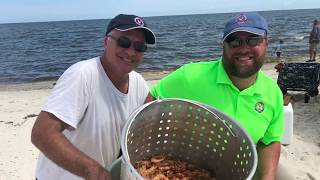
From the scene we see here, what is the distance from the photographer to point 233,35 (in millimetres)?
2996

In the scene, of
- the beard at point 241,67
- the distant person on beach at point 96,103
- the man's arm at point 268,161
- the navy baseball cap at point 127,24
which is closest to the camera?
the distant person on beach at point 96,103

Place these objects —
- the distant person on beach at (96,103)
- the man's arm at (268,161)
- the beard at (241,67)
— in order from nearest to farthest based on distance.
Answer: the distant person on beach at (96,103) < the man's arm at (268,161) < the beard at (241,67)

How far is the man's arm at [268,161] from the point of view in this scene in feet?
9.44

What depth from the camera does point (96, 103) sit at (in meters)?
2.49

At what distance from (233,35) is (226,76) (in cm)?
30

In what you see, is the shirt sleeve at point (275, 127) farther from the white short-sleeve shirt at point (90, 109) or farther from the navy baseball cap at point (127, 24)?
the navy baseball cap at point (127, 24)

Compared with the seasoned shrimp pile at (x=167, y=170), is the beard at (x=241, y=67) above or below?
above

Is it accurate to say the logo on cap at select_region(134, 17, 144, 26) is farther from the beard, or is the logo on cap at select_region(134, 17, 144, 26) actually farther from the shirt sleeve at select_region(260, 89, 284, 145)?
the shirt sleeve at select_region(260, 89, 284, 145)

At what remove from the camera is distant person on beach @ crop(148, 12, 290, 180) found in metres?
2.97

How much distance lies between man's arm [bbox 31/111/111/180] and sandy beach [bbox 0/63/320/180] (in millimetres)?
2492

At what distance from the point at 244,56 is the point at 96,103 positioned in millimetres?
1135

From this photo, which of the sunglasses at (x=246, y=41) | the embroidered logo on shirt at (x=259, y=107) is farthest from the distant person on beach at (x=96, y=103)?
the embroidered logo on shirt at (x=259, y=107)

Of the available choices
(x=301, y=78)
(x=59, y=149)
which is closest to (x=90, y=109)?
(x=59, y=149)

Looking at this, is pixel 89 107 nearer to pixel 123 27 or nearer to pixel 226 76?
pixel 123 27
